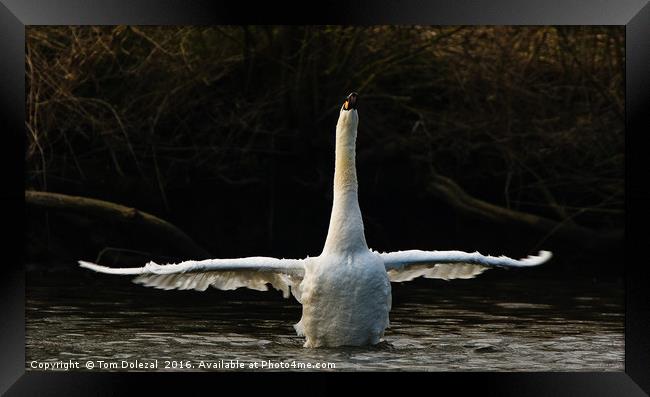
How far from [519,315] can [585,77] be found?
3.62 m

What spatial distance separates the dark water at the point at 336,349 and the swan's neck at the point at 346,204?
0.75m

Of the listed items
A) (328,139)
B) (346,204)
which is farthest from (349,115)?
(328,139)

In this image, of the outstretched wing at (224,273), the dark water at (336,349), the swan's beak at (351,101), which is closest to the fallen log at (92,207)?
the dark water at (336,349)

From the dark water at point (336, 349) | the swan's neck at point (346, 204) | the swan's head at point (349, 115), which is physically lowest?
the dark water at point (336, 349)

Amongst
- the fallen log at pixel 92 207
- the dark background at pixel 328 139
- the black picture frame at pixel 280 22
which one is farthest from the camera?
the dark background at pixel 328 139

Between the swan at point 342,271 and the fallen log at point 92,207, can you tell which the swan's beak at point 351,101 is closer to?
the swan at point 342,271

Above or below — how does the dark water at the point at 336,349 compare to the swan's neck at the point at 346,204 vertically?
below

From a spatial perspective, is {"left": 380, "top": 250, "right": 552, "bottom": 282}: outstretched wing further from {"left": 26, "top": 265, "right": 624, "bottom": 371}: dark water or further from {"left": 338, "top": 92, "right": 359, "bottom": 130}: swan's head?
{"left": 338, "top": 92, "right": 359, "bottom": 130}: swan's head

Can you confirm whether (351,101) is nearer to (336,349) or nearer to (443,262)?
(443,262)

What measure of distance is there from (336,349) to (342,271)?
0.57 m

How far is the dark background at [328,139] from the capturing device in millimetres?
12852

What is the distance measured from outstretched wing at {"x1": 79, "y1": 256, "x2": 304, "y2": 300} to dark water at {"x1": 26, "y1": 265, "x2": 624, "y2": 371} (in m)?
0.50

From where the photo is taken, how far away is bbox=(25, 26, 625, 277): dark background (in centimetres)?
1285

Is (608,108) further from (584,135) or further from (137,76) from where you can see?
(137,76)
